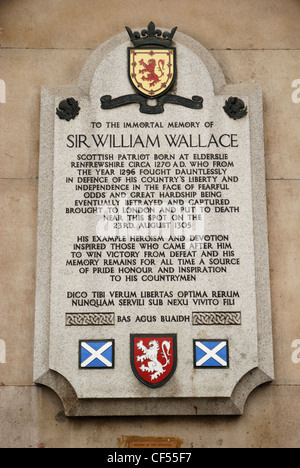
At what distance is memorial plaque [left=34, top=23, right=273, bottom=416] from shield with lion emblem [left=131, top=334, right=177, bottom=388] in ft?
0.03

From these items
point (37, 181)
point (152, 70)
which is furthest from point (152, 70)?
point (37, 181)

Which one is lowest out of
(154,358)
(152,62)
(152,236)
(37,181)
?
(154,358)

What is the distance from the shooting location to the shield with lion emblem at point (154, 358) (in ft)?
19.8

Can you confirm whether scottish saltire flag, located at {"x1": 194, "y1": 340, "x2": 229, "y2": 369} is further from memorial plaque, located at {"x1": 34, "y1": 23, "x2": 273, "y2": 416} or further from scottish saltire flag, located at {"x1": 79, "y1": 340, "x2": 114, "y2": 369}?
scottish saltire flag, located at {"x1": 79, "y1": 340, "x2": 114, "y2": 369}

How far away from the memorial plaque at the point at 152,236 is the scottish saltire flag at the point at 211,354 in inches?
0.6

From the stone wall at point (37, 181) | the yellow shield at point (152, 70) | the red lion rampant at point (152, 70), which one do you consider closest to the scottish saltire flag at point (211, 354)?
the stone wall at point (37, 181)

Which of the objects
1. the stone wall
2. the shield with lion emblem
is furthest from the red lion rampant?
the shield with lion emblem

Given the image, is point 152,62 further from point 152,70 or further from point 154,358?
point 154,358

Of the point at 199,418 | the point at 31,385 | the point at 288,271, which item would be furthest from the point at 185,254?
the point at 31,385

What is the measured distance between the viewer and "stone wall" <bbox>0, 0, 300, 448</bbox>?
6148 millimetres

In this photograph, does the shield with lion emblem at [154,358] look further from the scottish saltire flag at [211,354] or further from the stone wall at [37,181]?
the stone wall at [37,181]

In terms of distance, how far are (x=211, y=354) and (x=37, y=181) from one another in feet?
8.92

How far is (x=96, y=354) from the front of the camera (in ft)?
20.1
